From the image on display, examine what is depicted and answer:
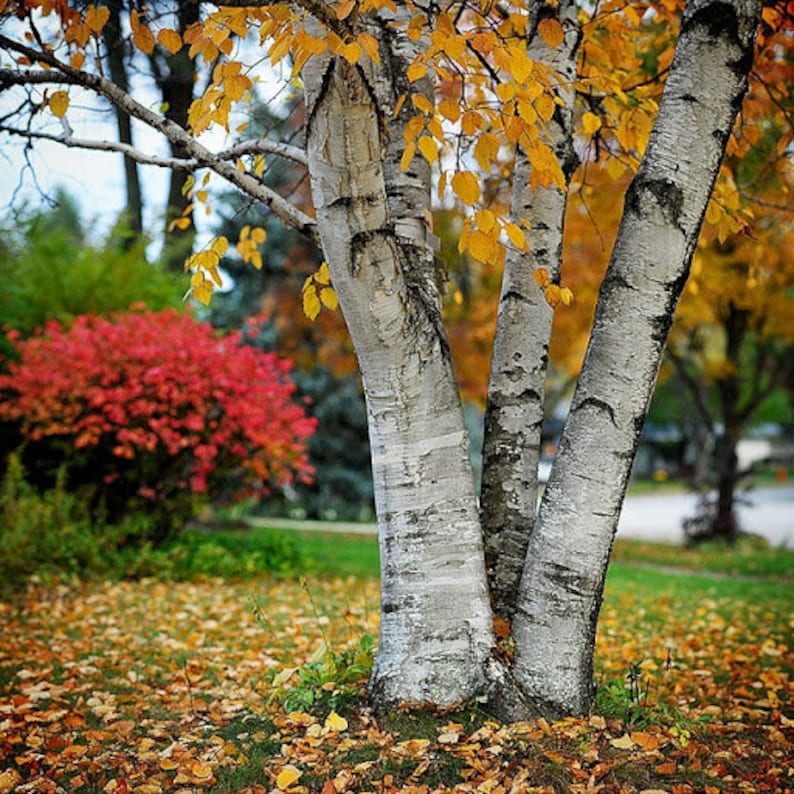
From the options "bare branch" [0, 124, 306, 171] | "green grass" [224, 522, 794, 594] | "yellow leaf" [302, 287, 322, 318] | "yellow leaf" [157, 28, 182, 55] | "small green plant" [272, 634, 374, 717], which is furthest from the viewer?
"green grass" [224, 522, 794, 594]

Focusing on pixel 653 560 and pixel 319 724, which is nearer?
pixel 319 724

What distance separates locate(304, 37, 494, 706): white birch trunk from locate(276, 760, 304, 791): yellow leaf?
0.45 meters

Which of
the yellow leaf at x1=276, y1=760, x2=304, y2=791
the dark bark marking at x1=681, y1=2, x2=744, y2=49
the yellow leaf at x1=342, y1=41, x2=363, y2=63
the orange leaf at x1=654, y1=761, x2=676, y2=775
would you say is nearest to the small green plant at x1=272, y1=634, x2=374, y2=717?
the yellow leaf at x1=276, y1=760, x2=304, y2=791

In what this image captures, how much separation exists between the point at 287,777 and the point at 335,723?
352mm

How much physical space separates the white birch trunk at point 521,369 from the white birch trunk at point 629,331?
360 millimetres

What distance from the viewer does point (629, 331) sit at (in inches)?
115

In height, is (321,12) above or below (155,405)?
above

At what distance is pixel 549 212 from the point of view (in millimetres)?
3529

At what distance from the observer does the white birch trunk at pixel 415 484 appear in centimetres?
283

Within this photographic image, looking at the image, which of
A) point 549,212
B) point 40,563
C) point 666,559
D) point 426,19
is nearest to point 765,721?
point 549,212

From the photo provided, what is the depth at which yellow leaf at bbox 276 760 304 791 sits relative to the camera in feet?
8.63

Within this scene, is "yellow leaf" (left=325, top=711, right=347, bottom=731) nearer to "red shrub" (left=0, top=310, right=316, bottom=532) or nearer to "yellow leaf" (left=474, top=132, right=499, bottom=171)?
"yellow leaf" (left=474, top=132, right=499, bottom=171)

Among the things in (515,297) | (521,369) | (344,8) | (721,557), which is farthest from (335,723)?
(721,557)

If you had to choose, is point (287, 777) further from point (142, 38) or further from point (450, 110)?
point (142, 38)
